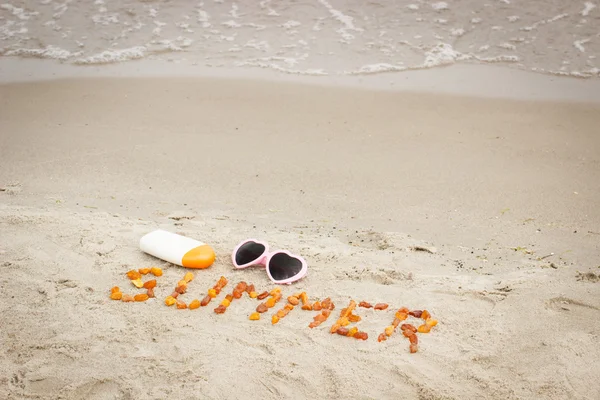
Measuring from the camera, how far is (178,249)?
3.68 metres

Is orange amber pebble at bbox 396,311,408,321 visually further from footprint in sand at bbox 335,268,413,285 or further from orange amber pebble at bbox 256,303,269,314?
orange amber pebble at bbox 256,303,269,314

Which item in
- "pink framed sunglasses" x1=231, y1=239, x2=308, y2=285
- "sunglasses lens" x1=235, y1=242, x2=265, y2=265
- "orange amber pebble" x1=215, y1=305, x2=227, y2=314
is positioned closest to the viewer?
"orange amber pebble" x1=215, y1=305, x2=227, y2=314

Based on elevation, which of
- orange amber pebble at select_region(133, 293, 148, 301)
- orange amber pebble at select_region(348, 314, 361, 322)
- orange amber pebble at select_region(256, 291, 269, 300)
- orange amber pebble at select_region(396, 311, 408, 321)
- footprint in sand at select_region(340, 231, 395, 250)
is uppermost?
orange amber pebble at select_region(396, 311, 408, 321)

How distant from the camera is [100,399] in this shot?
261 cm

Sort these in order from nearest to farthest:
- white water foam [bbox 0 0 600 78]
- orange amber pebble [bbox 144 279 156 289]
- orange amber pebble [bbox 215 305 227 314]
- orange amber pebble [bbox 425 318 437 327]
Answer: orange amber pebble [bbox 425 318 437 327] < orange amber pebble [bbox 215 305 227 314] < orange amber pebble [bbox 144 279 156 289] < white water foam [bbox 0 0 600 78]

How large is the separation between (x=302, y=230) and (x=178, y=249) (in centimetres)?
102

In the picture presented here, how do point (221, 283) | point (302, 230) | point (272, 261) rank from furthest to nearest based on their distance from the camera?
point (302, 230)
point (272, 261)
point (221, 283)

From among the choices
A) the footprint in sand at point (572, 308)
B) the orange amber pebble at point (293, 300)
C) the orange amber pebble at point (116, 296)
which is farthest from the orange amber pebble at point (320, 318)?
the footprint in sand at point (572, 308)

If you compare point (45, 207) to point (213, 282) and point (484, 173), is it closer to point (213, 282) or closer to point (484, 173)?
point (213, 282)

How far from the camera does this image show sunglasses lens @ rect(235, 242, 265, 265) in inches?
145

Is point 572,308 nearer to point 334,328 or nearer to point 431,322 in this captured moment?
point 431,322

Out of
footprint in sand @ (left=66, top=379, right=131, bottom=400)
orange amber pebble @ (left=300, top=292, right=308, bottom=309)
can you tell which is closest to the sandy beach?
footprint in sand @ (left=66, top=379, right=131, bottom=400)

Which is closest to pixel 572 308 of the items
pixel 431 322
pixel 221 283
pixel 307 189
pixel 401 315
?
pixel 431 322

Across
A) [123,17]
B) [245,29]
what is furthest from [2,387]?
[123,17]
